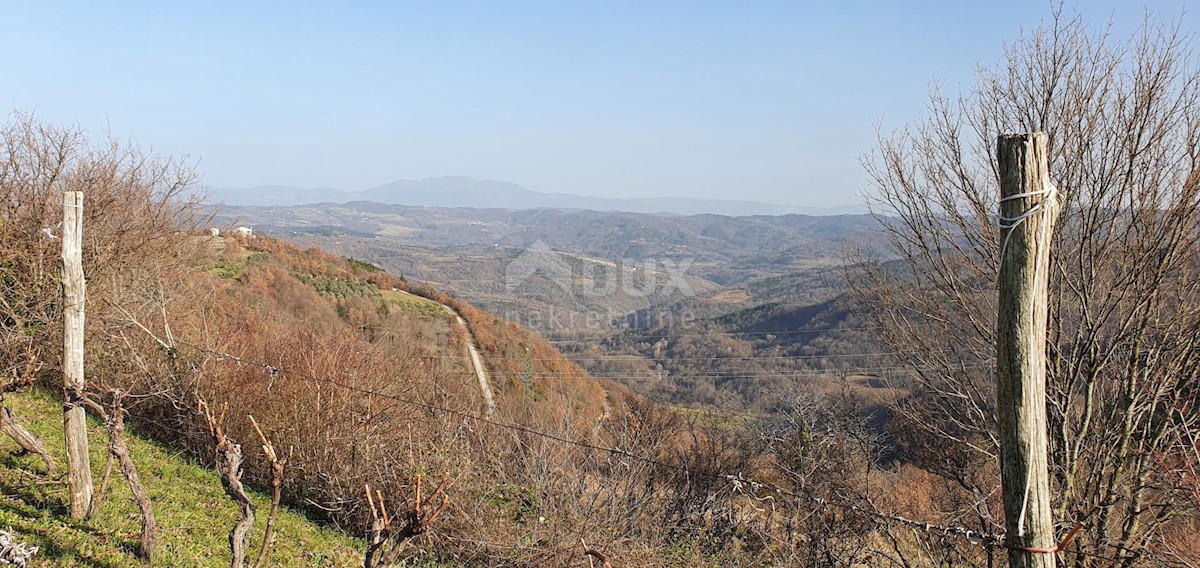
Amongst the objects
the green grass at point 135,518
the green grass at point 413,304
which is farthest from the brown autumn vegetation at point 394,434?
the green grass at point 413,304

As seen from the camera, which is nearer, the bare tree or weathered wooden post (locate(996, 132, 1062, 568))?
weathered wooden post (locate(996, 132, 1062, 568))

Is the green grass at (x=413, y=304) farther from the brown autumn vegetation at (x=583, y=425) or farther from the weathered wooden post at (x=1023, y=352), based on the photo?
the weathered wooden post at (x=1023, y=352)

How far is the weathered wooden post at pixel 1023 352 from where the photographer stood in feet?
8.61

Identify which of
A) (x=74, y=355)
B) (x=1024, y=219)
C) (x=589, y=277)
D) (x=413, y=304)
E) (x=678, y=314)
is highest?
(x=1024, y=219)

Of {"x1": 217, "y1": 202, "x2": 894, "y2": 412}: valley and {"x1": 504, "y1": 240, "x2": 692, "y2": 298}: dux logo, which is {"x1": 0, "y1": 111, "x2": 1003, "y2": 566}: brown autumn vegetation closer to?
{"x1": 217, "y1": 202, "x2": 894, "y2": 412}: valley

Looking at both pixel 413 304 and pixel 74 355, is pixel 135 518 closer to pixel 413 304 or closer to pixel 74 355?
pixel 74 355

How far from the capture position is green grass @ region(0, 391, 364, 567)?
572 centimetres

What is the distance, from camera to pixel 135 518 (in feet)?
22.0

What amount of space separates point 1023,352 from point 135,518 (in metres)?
7.62

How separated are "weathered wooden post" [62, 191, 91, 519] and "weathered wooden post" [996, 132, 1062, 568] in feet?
22.2

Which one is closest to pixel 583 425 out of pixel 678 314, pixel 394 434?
pixel 394 434

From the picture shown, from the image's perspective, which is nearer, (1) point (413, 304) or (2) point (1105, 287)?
(2) point (1105, 287)

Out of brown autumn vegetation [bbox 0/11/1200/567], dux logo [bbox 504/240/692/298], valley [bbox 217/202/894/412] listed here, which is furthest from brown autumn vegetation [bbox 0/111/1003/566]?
dux logo [bbox 504/240/692/298]

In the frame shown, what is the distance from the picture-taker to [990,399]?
8742 millimetres
